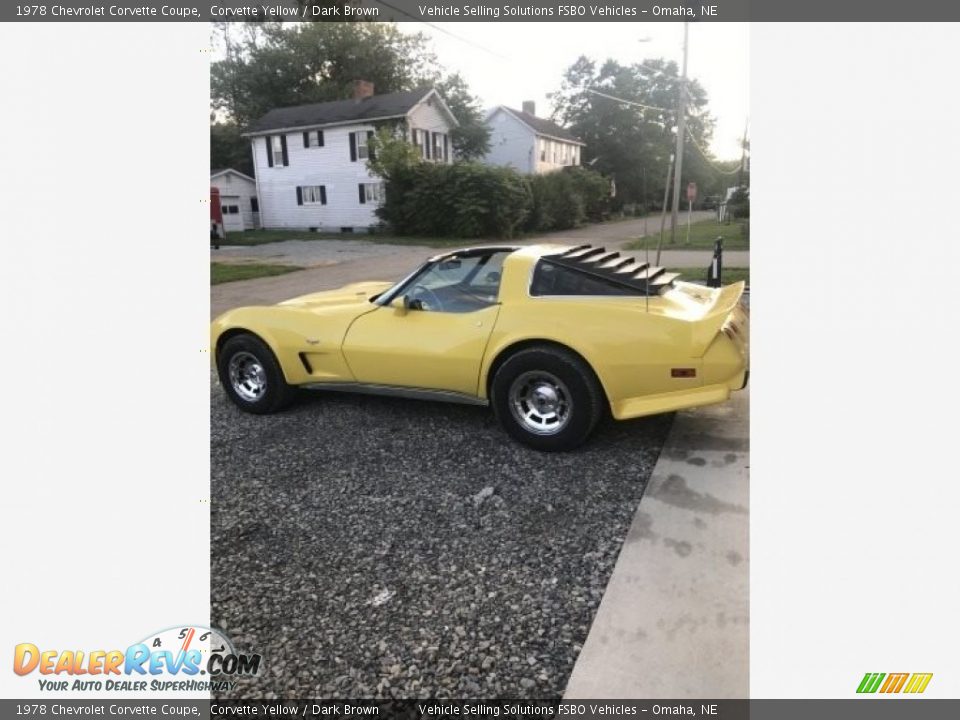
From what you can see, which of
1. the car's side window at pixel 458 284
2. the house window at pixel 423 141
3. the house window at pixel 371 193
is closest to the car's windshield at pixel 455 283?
the car's side window at pixel 458 284

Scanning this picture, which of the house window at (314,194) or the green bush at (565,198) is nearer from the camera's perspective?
the green bush at (565,198)

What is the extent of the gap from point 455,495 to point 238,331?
2.32 metres

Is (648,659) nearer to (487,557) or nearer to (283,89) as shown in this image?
(487,557)

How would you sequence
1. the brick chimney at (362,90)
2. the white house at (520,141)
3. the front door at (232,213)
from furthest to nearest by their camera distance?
1. the white house at (520,141)
2. the brick chimney at (362,90)
3. the front door at (232,213)

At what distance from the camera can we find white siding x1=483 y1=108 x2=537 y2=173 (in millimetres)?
36656

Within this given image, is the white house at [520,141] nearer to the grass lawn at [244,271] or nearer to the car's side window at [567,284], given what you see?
the grass lawn at [244,271]

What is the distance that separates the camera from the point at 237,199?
31.9 metres

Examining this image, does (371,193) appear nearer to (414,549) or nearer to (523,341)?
(523,341)

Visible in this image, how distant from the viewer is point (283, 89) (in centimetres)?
3681

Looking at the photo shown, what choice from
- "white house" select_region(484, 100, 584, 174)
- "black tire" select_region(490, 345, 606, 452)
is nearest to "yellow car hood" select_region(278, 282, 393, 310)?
"black tire" select_region(490, 345, 606, 452)

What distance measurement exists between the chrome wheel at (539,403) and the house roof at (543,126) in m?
35.5
